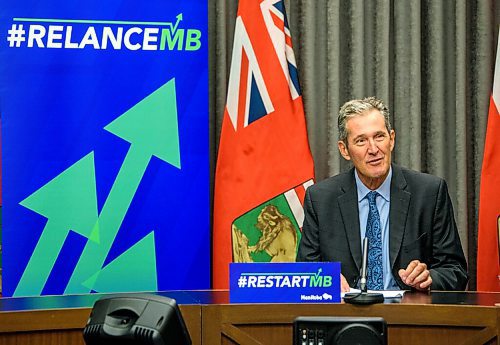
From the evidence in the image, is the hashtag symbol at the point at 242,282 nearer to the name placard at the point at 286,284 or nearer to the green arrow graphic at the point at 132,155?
the name placard at the point at 286,284

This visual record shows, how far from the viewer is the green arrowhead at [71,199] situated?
10.3ft

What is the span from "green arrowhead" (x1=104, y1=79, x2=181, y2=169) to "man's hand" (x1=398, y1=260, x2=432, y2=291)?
1.15 meters

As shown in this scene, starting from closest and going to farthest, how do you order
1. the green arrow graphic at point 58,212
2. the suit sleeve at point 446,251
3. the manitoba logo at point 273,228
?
the suit sleeve at point 446,251 → the green arrow graphic at point 58,212 → the manitoba logo at point 273,228

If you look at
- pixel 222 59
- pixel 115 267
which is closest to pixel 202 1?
pixel 222 59

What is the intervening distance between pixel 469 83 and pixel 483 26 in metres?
0.28

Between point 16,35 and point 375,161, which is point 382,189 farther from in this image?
point 16,35

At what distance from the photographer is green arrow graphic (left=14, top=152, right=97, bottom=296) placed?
3.12 metres

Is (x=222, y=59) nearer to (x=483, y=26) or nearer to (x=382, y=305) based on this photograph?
(x=483, y=26)

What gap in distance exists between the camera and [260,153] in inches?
138

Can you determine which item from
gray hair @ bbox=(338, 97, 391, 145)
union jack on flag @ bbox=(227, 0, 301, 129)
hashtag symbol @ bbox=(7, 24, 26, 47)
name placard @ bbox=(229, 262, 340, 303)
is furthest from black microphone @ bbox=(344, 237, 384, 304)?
hashtag symbol @ bbox=(7, 24, 26, 47)

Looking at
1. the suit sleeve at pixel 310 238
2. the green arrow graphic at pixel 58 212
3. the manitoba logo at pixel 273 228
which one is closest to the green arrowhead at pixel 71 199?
the green arrow graphic at pixel 58 212

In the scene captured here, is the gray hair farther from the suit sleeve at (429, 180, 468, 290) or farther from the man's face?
the suit sleeve at (429, 180, 468, 290)

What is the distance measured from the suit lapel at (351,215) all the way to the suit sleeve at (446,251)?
0.25 meters

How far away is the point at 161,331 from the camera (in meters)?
1.22
